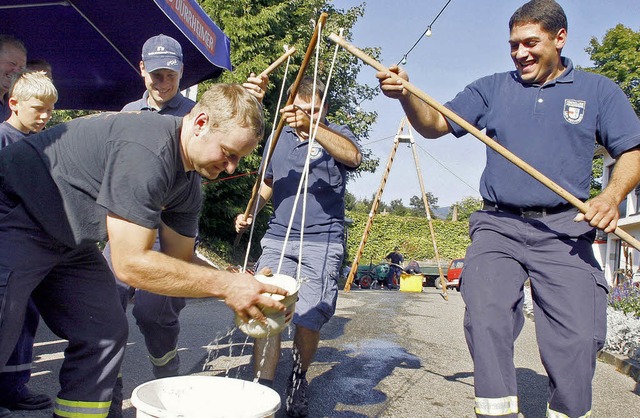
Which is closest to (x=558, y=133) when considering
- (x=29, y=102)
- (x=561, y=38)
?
(x=561, y=38)

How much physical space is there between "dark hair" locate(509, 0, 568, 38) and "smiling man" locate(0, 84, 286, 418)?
1552 millimetres

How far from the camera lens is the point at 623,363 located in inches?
268

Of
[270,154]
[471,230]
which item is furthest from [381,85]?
[270,154]

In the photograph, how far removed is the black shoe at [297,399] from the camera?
396cm

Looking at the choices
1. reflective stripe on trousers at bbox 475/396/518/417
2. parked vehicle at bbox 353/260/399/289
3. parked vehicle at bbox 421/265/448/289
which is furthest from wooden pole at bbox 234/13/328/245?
parked vehicle at bbox 421/265/448/289

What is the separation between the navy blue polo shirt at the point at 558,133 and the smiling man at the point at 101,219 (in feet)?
4.47

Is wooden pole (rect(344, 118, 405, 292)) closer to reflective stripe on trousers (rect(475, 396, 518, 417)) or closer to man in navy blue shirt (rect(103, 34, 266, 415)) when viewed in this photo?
man in navy blue shirt (rect(103, 34, 266, 415))

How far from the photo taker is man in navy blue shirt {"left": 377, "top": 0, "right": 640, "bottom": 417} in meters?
2.99

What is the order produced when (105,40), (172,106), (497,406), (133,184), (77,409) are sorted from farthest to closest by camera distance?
(105,40) → (172,106) → (497,406) → (77,409) → (133,184)

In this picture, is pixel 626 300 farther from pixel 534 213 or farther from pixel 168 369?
pixel 168 369

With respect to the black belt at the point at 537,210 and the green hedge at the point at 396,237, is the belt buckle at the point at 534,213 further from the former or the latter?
the green hedge at the point at 396,237

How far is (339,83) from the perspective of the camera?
28797 mm

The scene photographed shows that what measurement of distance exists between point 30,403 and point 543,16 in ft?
11.2

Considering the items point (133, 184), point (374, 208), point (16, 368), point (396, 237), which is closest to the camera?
point (133, 184)
